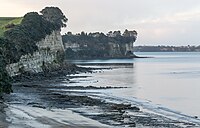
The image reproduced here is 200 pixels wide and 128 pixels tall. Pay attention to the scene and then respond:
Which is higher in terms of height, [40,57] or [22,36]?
[22,36]

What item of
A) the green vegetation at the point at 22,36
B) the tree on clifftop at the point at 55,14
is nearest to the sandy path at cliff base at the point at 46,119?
the green vegetation at the point at 22,36

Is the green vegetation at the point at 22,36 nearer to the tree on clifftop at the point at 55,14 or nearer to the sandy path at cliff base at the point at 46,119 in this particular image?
the sandy path at cliff base at the point at 46,119

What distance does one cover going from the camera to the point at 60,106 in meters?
34.4

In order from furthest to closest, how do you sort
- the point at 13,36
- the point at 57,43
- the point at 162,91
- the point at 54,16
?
the point at 54,16
the point at 57,43
the point at 13,36
the point at 162,91

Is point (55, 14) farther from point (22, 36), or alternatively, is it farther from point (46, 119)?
point (46, 119)

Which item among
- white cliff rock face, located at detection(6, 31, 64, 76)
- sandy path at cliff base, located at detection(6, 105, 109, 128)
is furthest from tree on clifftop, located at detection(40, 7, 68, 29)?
sandy path at cliff base, located at detection(6, 105, 109, 128)

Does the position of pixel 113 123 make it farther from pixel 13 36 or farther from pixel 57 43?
pixel 57 43

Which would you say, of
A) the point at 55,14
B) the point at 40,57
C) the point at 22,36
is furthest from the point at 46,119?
the point at 55,14

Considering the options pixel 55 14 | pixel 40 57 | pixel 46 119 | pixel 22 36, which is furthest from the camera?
pixel 55 14

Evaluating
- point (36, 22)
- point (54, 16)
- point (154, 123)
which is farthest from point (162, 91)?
point (54, 16)

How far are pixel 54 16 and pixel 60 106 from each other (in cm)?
9532

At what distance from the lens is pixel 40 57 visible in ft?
260

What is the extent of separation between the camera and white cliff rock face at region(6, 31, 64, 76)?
64.5 meters

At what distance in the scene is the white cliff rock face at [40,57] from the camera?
212 ft
